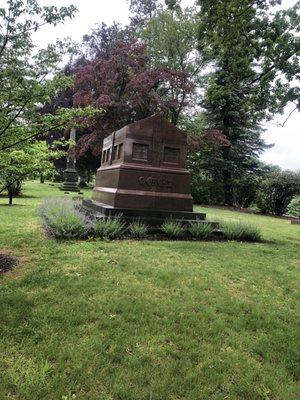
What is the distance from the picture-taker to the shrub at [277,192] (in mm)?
18219

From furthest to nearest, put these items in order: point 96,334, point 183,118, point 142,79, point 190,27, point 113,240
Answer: point 183,118 → point 190,27 → point 142,79 → point 113,240 → point 96,334

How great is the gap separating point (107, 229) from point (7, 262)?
2425 mm

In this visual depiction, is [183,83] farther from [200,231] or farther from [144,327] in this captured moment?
[144,327]

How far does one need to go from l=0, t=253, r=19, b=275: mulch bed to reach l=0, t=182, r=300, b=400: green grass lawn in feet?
0.53

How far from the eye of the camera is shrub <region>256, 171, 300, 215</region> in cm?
1822

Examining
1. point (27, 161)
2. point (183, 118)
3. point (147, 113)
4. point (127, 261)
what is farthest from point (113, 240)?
point (183, 118)

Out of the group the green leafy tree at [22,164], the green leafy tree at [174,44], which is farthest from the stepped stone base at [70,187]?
the green leafy tree at [22,164]

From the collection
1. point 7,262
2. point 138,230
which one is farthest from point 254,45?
point 7,262

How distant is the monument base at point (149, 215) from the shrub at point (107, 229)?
27.1 inches

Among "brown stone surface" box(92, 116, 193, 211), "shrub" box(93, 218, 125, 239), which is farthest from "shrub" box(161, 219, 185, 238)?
"shrub" box(93, 218, 125, 239)

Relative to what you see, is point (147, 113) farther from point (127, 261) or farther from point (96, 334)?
point (96, 334)

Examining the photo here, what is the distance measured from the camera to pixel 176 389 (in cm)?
295

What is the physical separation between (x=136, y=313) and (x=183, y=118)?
849 inches

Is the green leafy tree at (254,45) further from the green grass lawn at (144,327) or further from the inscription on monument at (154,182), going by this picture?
the green grass lawn at (144,327)
